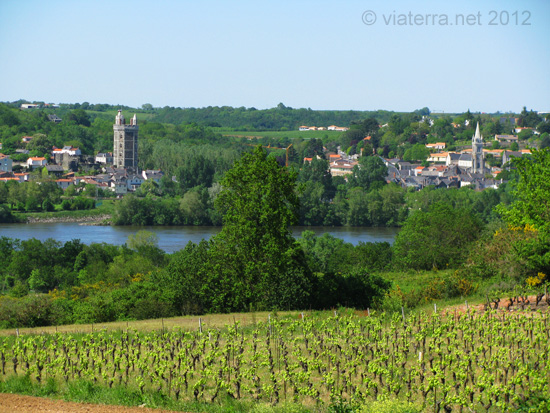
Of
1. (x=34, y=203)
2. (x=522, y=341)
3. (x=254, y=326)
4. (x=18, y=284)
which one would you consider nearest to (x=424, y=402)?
(x=522, y=341)

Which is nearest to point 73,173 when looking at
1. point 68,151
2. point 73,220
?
point 68,151

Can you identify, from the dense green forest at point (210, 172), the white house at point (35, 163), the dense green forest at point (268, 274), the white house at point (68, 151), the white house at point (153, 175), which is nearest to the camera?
the dense green forest at point (268, 274)

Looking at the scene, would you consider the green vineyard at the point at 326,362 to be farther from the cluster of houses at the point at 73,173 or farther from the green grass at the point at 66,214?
the cluster of houses at the point at 73,173

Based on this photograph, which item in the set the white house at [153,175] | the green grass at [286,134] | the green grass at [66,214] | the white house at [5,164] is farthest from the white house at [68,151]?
the green grass at [286,134]

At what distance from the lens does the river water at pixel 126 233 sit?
157 ft

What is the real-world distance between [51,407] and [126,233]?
4514 centimetres

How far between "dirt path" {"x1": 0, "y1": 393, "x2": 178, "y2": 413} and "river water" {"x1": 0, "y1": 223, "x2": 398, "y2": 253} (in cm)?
3498

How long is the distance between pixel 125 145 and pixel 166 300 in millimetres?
83229

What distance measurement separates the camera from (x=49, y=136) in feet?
352

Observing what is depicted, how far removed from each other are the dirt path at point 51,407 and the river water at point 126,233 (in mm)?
34975

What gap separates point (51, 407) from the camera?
866cm

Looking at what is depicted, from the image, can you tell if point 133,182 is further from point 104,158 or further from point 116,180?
point 104,158

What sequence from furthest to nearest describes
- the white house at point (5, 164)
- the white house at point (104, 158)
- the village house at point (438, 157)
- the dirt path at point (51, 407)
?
the village house at point (438, 157) < the white house at point (104, 158) < the white house at point (5, 164) < the dirt path at point (51, 407)

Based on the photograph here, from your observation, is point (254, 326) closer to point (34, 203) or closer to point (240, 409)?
point (240, 409)
